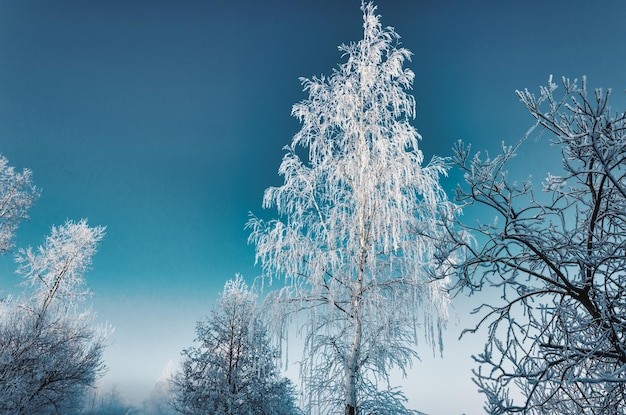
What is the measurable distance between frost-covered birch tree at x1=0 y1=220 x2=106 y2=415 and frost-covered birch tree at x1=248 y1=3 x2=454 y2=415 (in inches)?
338

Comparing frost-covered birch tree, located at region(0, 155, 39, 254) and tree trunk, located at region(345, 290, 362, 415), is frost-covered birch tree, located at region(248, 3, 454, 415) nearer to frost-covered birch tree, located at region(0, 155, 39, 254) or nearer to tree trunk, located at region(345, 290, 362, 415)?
tree trunk, located at region(345, 290, 362, 415)

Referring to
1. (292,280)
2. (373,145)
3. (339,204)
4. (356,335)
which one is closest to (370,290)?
(356,335)

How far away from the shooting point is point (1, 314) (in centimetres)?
1683

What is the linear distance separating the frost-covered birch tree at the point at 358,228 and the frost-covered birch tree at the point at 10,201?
7.82 meters

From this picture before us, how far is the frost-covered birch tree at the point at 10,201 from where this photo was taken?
31.9 ft

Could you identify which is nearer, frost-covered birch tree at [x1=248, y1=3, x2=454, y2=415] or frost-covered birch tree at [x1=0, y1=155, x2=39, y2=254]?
frost-covered birch tree at [x1=248, y1=3, x2=454, y2=415]

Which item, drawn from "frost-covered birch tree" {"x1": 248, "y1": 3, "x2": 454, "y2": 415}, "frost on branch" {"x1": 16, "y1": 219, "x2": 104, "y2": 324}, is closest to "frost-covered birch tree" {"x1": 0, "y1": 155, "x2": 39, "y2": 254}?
"frost on branch" {"x1": 16, "y1": 219, "x2": 104, "y2": 324}

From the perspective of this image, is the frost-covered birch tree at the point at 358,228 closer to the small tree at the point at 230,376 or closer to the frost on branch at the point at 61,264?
the small tree at the point at 230,376

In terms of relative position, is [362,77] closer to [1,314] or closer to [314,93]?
[314,93]

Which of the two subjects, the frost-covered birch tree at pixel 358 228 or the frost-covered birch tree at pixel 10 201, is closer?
the frost-covered birch tree at pixel 358 228

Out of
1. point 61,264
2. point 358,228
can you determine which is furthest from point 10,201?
point 358,228

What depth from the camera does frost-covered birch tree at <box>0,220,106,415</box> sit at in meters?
10.1

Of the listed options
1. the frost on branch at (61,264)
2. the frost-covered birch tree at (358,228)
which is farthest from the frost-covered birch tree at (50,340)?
the frost-covered birch tree at (358,228)

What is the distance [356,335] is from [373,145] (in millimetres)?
3741
